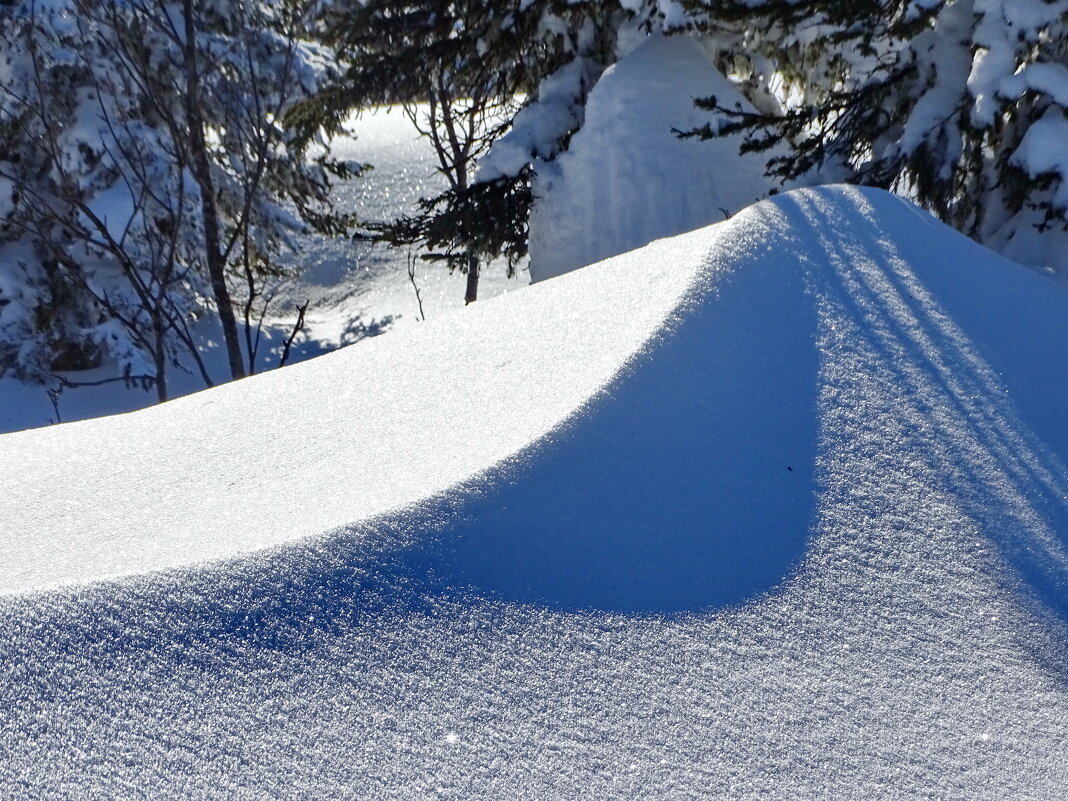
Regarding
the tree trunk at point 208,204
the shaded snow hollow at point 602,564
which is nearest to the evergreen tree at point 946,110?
the shaded snow hollow at point 602,564

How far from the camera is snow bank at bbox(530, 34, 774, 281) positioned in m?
7.38

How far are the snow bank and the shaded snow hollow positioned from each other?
12.7 feet

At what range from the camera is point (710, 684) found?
202 cm

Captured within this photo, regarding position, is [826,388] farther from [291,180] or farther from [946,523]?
[291,180]

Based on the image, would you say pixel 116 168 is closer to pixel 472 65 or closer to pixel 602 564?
pixel 472 65

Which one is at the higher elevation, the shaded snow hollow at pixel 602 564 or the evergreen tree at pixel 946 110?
the evergreen tree at pixel 946 110

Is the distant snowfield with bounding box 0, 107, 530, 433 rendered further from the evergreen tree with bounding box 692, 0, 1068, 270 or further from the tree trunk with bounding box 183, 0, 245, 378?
the evergreen tree with bounding box 692, 0, 1068, 270

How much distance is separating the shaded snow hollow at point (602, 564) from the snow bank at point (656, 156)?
12.7 ft

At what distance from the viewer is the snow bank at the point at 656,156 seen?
738cm

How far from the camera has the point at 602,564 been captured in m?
2.33

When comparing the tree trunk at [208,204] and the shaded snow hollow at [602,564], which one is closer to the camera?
the shaded snow hollow at [602,564]

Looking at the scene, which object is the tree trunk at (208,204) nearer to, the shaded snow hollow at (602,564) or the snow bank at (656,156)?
the snow bank at (656,156)

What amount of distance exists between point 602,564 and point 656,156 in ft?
18.6

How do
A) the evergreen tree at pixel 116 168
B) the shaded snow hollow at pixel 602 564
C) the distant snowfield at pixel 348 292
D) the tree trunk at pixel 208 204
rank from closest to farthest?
1. the shaded snow hollow at pixel 602 564
2. the tree trunk at pixel 208 204
3. the evergreen tree at pixel 116 168
4. the distant snowfield at pixel 348 292
